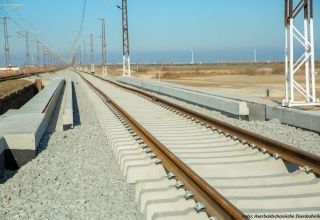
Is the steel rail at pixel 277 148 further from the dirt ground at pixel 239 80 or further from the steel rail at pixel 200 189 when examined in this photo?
the dirt ground at pixel 239 80

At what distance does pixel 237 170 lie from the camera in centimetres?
760

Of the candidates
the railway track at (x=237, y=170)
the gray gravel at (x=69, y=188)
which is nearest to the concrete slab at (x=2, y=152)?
the gray gravel at (x=69, y=188)

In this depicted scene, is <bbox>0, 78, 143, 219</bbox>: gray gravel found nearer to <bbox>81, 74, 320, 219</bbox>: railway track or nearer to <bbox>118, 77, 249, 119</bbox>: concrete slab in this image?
<bbox>81, 74, 320, 219</bbox>: railway track

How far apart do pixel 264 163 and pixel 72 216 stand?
11.7 feet

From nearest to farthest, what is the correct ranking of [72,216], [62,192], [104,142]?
[72,216] → [62,192] → [104,142]

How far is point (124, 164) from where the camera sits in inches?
326

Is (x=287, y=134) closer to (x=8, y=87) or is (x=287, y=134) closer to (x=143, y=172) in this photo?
(x=143, y=172)

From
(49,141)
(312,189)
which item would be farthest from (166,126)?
(312,189)

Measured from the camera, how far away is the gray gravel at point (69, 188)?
20.0 ft

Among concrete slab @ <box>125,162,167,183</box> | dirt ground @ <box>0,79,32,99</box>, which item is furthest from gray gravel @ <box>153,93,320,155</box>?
dirt ground @ <box>0,79,32,99</box>

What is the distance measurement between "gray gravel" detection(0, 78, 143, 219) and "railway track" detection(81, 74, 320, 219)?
87 cm

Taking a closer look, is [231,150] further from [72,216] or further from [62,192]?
[72,216]

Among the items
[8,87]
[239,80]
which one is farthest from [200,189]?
[239,80]

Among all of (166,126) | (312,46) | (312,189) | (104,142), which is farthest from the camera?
(312,46)
